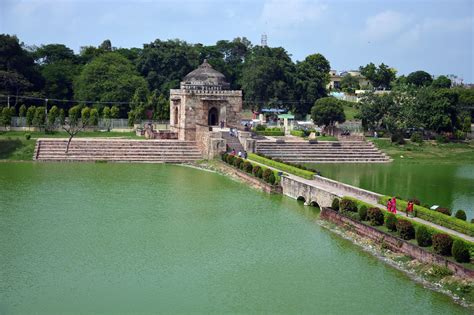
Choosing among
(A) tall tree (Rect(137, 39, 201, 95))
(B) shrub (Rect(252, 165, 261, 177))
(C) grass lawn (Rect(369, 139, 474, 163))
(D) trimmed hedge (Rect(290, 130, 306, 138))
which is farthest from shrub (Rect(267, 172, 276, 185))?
(A) tall tree (Rect(137, 39, 201, 95))

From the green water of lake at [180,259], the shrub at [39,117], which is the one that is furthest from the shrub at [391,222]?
the shrub at [39,117]

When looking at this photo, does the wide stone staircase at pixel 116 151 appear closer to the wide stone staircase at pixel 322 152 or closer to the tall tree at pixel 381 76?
the wide stone staircase at pixel 322 152

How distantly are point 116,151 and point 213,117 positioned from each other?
10632mm

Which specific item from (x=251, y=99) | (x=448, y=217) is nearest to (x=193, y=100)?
(x=251, y=99)

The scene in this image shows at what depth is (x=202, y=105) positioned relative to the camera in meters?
54.8

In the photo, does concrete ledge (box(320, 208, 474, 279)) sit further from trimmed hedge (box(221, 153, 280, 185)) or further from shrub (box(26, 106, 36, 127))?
shrub (box(26, 106, 36, 127))

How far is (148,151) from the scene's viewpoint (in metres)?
49.3

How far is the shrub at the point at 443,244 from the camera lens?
22.1 meters

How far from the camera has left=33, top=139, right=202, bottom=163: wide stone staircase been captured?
157 feet

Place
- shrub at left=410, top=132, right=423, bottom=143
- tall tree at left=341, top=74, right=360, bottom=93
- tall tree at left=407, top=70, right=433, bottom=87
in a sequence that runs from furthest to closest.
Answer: tall tree at left=341, top=74, right=360, bottom=93, tall tree at left=407, top=70, right=433, bottom=87, shrub at left=410, top=132, right=423, bottom=143

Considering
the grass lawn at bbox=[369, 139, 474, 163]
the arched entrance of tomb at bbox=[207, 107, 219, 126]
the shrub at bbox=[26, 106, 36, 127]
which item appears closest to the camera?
the grass lawn at bbox=[369, 139, 474, 163]

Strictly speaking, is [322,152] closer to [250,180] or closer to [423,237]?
[250,180]

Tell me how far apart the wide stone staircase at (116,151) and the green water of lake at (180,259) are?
1180 cm

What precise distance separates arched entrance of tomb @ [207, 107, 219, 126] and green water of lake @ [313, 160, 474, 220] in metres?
10.9
